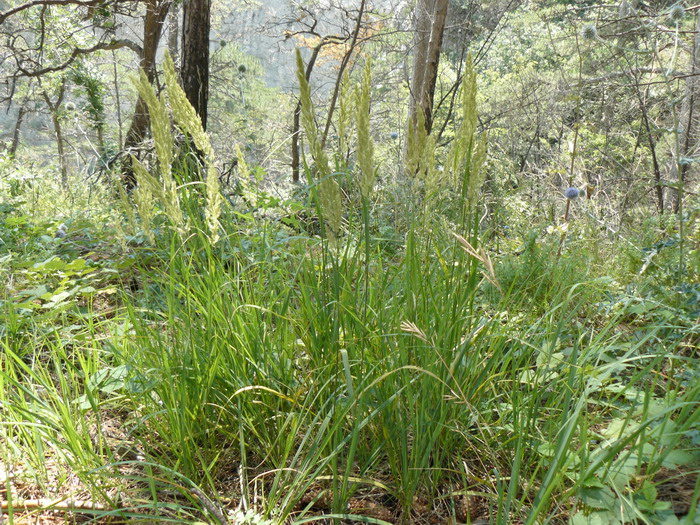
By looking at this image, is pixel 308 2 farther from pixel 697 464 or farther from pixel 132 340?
pixel 697 464

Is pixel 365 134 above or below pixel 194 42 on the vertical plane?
below

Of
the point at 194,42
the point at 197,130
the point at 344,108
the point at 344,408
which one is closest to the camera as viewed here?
the point at 344,408

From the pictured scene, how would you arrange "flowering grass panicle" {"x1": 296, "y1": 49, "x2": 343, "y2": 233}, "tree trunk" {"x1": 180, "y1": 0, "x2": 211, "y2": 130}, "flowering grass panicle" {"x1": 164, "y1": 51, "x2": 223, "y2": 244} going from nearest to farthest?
"flowering grass panicle" {"x1": 296, "y1": 49, "x2": 343, "y2": 233}, "flowering grass panicle" {"x1": 164, "y1": 51, "x2": 223, "y2": 244}, "tree trunk" {"x1": 180, "y1": 0, "x2": 211, "y2": 130}

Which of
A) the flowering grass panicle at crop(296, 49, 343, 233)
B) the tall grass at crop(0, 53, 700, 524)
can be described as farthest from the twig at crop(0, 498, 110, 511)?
the flowering grass panicle at crop(296, 49, 343, 233)

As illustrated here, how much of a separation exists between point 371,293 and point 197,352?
1.57 feet

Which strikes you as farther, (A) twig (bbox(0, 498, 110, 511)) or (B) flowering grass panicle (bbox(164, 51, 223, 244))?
(B) flowering grass panicle (bbox(164, 51, 223, 244))

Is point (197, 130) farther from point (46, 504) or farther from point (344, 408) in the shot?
point (46, 504)

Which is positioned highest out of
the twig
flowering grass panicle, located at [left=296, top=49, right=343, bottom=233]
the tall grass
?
flowering grass panicle, located at [left=296, top=49, right=343, bottom=233]

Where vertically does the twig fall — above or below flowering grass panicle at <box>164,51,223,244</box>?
below

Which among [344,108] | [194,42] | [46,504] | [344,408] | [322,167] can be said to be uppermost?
[194,42]

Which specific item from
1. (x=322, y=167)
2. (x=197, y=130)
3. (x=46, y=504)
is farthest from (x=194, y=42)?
(x=46, y=504)

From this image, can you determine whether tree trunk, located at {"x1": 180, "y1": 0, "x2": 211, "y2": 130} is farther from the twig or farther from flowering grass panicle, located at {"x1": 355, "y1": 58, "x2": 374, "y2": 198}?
the twig

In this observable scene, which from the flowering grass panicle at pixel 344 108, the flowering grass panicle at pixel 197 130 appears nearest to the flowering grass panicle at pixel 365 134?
the flowering grass panicle at pixel 344 108

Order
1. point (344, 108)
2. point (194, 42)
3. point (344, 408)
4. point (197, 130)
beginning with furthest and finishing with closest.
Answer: point (194, 42) < point (197, 130) < point (344, 108) < point (344, 408)
